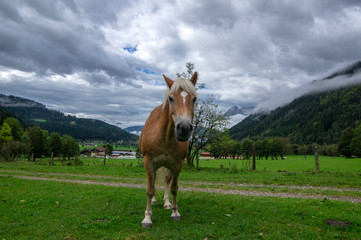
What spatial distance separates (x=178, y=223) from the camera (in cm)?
598

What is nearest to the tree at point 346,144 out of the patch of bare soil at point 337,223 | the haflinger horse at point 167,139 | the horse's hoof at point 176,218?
the patch of bare soil at point 337,223

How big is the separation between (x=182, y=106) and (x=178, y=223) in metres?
3.57

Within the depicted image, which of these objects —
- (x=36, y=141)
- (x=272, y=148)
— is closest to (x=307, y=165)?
(x=272, y=148)

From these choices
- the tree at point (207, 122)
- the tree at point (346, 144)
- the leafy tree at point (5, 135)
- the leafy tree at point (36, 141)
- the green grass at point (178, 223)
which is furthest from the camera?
the leafy tree at point (36, 141)

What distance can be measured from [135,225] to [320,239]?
15.2 ft

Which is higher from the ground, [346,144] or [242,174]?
[346,144]

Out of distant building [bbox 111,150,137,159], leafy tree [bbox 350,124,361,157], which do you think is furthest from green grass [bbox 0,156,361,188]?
distant building [bbox 111,150,137,159]

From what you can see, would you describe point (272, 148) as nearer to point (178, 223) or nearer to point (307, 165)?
point (307, 165)

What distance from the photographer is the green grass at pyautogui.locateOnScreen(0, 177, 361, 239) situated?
5.18m

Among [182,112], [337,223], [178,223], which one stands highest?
[182,112]

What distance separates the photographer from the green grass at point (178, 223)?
518 centimetres

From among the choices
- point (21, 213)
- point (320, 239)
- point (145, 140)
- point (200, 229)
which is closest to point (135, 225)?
point (200, 229)

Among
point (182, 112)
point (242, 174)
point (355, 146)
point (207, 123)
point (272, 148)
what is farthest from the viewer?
point (272, 148)

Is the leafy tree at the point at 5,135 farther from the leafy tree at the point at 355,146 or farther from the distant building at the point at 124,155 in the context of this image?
the leafy tree at the point at 355,146
